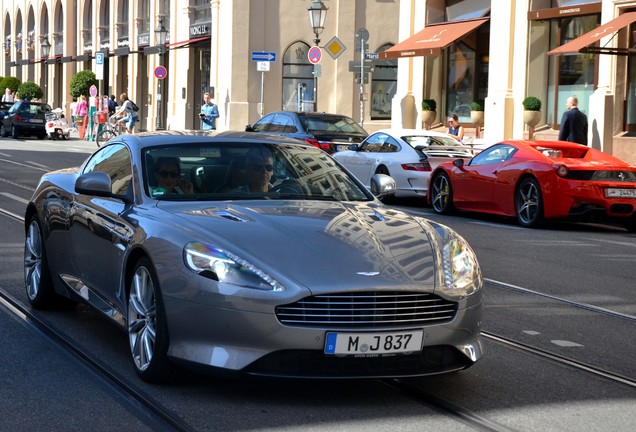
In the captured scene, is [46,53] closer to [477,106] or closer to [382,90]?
[382,90]

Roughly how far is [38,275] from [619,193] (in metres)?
9.90

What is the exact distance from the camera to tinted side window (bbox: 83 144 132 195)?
7.32 metres

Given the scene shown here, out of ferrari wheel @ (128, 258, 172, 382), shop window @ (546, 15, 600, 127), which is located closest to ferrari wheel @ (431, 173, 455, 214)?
shop window @ (546, 15, 600, 127)

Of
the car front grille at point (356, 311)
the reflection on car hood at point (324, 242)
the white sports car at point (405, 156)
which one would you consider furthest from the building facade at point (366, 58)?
the car front grille at point (356, 311)

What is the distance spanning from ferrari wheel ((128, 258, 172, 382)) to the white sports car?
13809 mm

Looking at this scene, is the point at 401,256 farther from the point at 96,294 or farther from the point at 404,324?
the point at 96,294

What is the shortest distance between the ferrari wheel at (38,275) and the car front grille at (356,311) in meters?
3.11

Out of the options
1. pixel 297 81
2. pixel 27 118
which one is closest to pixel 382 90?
pixel 297 81

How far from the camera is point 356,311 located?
5613 mm

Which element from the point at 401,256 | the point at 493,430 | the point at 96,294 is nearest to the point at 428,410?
the point at 493,430

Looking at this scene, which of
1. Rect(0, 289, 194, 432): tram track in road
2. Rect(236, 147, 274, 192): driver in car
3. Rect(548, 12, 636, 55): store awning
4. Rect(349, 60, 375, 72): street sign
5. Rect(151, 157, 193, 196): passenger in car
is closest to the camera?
Rect(0, 289, 194, 432): tram track in road

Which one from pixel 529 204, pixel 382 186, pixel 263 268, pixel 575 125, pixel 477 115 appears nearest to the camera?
pixel 263 268

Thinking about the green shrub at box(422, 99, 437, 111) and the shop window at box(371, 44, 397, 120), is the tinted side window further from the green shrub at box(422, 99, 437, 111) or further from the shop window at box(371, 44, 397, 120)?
the shop window at box(371, 44, 397, 120)

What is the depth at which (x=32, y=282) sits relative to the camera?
8508 millimetres
